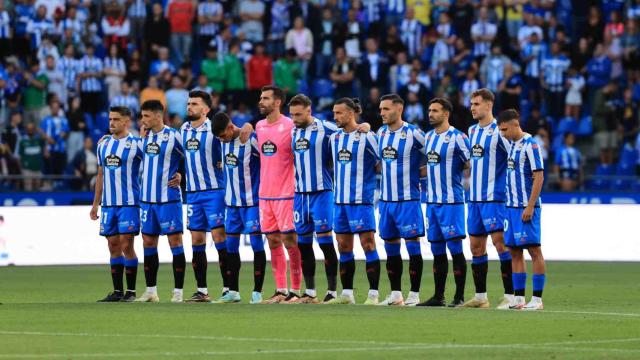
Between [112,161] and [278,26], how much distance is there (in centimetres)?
1708

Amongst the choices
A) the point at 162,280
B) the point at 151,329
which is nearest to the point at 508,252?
the point at 151,329

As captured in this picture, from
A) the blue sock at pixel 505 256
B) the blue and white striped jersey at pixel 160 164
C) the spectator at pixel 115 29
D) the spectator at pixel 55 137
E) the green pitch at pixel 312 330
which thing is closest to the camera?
the green pitch at pixel 312 330

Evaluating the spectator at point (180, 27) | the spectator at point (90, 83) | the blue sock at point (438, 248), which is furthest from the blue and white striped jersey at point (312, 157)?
the spectator at point (180, 27)

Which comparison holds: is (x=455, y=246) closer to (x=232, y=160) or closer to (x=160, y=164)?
(x=232, y=160)

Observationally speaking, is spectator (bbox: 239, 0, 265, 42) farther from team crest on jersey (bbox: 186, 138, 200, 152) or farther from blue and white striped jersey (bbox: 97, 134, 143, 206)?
team crest on jersey (bbox: 186, 138, 200, 152)

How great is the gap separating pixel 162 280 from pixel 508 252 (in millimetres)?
7686

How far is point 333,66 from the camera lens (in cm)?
3400

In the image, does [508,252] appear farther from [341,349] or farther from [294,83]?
[294,83]

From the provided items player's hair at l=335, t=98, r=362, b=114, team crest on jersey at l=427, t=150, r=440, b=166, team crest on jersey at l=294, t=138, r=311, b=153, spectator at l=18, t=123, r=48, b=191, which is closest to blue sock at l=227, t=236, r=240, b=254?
team crest on jersey at l=294, t=138, r=311, b=153

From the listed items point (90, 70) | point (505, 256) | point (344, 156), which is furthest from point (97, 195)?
point (90, 70)

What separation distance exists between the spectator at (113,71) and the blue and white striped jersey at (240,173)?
1498 cm

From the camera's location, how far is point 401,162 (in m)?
18.1

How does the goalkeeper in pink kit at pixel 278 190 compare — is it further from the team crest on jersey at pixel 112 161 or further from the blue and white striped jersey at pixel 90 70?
the blue and white striped jersey at pixel 90 70

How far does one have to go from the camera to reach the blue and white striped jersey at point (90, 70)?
3316cm
